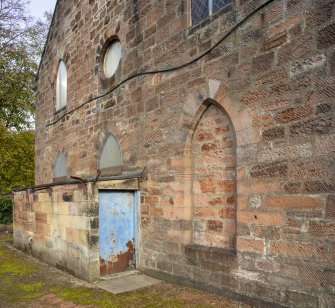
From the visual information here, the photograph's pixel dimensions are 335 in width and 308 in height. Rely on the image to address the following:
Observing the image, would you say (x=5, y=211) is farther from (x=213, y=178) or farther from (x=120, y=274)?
(x=213, y=178)

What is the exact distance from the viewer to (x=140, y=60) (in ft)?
23.0

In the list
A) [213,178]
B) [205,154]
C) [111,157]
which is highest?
[111,157]

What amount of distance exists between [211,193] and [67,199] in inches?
110

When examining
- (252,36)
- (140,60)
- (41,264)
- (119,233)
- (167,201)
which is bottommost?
(41,264)

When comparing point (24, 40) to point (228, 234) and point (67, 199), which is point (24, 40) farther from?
→ point (228, 234)

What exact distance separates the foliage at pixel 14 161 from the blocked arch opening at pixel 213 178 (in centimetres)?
1482

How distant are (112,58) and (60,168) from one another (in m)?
3.96

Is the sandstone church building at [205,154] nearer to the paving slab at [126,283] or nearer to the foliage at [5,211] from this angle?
the paving slab at [126,283]

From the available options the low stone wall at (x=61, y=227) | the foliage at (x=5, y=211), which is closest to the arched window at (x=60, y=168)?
the low stone wall at (x=61, y=227)

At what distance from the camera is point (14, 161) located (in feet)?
61.0

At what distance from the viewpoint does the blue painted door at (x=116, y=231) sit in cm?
627

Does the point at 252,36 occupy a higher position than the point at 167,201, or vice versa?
the point at 252,36

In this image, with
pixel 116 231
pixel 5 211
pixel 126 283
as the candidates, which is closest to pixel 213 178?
pixel 116 231

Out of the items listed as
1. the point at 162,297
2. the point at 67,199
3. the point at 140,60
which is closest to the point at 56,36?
the point at 140,60
